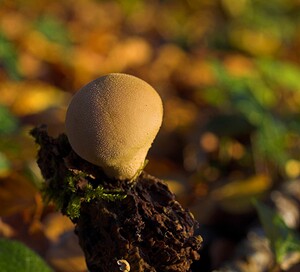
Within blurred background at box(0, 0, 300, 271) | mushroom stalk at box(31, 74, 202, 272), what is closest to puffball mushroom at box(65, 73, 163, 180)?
mushroom stalk at box(31, 74, 202, 272)

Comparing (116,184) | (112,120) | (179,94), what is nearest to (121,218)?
(116,184)

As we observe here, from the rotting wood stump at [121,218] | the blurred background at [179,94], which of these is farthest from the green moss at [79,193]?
the blurred background at [179,94]

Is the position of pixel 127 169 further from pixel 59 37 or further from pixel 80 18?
pixel 80 18

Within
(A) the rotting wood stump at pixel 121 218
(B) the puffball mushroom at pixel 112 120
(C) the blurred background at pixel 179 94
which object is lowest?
(C) the blurred background at pixel 179 94

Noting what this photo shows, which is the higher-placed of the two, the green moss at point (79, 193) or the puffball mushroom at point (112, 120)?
the puffball mushroom at point (112, 120)

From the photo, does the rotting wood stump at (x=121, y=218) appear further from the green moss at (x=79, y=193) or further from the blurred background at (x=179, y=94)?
the blurred background at (x=179, y=94)

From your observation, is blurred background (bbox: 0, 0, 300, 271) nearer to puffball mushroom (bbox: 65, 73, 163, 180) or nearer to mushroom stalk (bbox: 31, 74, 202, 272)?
mushroom stalk (bbox: 31, 74, 202, 272)

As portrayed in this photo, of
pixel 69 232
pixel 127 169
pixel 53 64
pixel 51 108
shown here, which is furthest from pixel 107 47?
pixel 127 169
